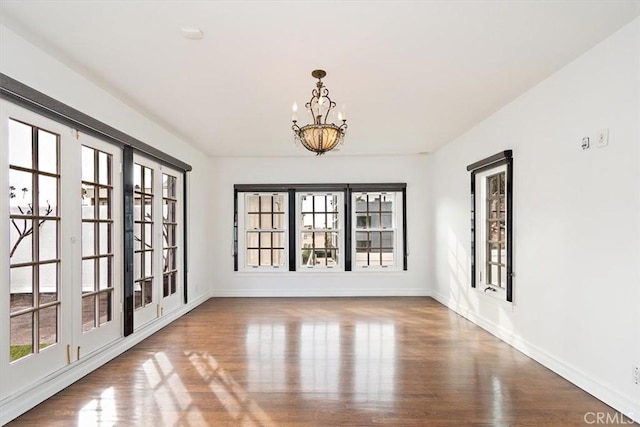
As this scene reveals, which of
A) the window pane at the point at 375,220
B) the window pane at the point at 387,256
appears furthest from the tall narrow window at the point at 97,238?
the window pane at the point at 387,256

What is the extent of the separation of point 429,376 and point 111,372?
9.58ft

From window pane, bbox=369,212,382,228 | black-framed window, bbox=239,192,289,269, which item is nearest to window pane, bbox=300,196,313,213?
black-framed window, bbox=239,192,289,269

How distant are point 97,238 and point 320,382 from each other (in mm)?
2557

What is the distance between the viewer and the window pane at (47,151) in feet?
10.3

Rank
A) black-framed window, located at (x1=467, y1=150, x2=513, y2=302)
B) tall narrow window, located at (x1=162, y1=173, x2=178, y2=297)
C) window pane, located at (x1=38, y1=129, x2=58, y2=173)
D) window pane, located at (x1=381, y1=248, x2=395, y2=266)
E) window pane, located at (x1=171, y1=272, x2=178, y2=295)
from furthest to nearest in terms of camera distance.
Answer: window pane, located at (x1=381, y1=248, x2=395, y2=266) → window pane, located at (x1=171, y1=272, x2=178, y2=295) → tall narrow window, located at (x1=162, y1=173, x2=178, y2=297) → black-framed window, located at (x1=467, y1=150, x2=513, y2=302) → window pane, located at (x1=38, y1=129, x2=58, y2=173)

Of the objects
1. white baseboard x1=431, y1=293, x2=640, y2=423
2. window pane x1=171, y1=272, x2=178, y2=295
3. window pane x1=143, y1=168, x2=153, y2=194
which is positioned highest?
window pane x1=143, y1=168, x2=153, y2=194

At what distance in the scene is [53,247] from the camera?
128 inches

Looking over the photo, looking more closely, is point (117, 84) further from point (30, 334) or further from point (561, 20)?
point (561, 20)

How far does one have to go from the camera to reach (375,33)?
2.87 metres

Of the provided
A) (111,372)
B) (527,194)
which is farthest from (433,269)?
(111,372)

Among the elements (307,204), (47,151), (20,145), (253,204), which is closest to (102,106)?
(47,151)

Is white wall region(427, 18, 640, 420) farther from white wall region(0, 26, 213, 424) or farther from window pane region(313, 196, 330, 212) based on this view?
white wall region(0, 26, 213, 424)

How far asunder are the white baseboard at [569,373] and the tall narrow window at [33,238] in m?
4.33

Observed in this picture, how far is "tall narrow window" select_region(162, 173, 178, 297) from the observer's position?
5562 mm
